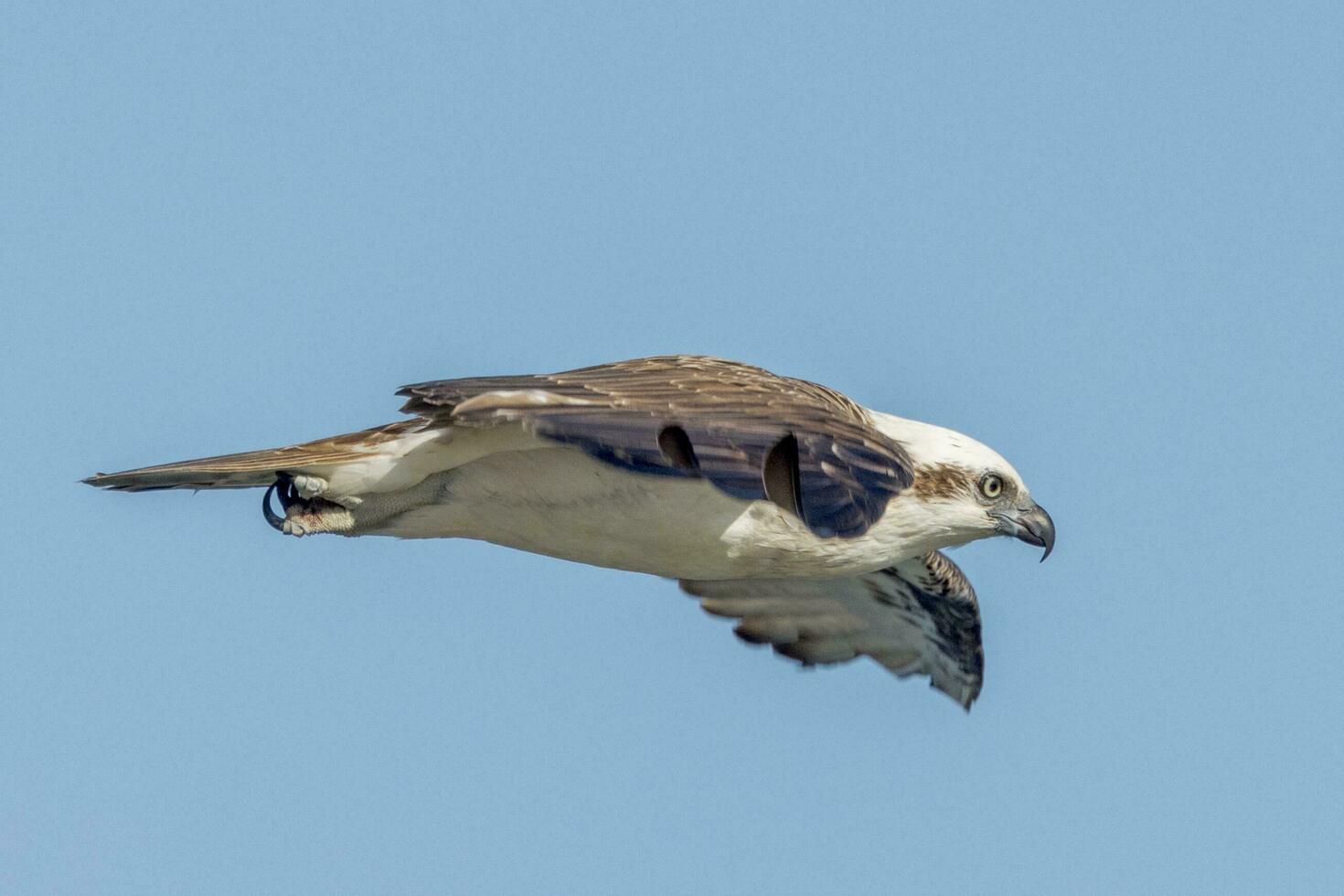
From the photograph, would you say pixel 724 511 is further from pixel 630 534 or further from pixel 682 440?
pixel 682 440

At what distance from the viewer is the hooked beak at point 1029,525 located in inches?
512

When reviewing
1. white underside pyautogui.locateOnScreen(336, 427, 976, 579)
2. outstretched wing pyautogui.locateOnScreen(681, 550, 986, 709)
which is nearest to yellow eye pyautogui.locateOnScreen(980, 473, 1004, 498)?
white underside pyautogui.locateOnScreen(336, 427, 976, 579)

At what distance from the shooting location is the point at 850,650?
15234 mm

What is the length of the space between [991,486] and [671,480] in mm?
2268

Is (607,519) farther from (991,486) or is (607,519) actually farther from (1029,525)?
(1029,525)

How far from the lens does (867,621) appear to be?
15.2 meters

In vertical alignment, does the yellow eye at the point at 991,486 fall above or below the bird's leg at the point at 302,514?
above

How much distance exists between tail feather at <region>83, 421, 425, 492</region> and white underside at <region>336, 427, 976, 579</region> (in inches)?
12.3

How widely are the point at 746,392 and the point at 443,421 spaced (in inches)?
65.5

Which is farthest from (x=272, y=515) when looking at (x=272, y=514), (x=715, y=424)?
(x=715, y=424)

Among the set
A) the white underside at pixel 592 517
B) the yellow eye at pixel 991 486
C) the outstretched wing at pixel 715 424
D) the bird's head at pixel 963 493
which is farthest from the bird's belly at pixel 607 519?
the yellow eye at pixel 991 486

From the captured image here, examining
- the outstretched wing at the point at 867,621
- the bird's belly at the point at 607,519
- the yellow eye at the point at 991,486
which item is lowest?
the outstretched wing at the point at 867,621

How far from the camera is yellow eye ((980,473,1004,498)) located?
12828 mm

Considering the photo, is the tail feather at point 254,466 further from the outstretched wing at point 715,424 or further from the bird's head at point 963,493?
the bird's head at point 963,493
